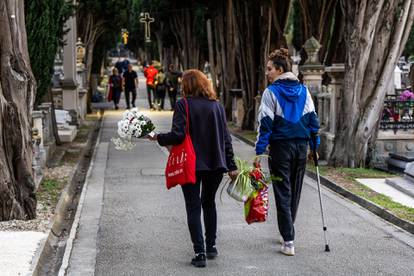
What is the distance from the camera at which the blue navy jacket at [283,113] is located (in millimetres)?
7977

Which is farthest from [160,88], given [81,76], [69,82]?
[69,82]

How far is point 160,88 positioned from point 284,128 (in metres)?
26.3

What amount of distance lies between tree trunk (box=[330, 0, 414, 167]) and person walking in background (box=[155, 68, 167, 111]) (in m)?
19.0

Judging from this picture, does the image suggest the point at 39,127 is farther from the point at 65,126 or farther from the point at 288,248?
the point at 65,126

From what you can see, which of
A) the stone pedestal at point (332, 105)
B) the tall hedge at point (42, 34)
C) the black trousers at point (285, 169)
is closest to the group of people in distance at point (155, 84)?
the stone pedestal at point (332, 105)

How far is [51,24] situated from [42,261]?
831 cm

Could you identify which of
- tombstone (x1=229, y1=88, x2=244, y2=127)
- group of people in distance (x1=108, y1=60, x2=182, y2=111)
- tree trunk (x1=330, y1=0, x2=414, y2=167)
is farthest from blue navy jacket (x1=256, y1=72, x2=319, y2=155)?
group of people in distance (x1=108, y1=60, x2=182, y2=111)

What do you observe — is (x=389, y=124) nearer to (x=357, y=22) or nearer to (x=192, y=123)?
(x=357, y=22)

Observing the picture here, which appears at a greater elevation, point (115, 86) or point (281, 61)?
point (281, 61)

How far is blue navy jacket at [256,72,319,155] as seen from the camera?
7977mm

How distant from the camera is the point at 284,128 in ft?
26.3

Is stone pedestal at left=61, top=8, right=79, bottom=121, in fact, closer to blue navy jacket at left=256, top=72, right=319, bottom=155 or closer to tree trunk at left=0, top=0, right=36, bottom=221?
tree trunk at left=0, top=0, right=36, bottom=221

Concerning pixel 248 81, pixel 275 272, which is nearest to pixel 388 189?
pixel 275 272

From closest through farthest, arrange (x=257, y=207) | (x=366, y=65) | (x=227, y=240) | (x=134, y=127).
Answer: (x=134, y=127) < (x=257, y=207) < (x=227, y=240) < (x=366, y=65)
